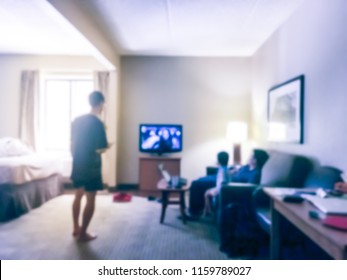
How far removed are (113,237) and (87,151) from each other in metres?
0.84

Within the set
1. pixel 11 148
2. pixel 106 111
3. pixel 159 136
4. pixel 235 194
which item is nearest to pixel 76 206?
pixel 235 194

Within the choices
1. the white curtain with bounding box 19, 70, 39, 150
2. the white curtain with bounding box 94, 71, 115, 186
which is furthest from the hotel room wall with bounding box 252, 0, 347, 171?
the white curtain with bounding box 19, 70, 39, 150

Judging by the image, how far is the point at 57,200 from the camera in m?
4.41

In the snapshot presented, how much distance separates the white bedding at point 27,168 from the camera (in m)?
3.41

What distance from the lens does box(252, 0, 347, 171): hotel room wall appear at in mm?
2291

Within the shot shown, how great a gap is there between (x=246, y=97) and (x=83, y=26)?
9.90ft

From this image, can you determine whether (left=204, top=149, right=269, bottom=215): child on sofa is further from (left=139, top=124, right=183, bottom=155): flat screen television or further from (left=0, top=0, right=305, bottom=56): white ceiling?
(left=139, top=124, right=183, bottom=155): flat screen television

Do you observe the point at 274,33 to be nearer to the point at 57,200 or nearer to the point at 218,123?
the point at 218,123

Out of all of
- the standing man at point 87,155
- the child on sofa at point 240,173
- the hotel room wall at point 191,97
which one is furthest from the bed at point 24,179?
the child on sofa at point 240,173

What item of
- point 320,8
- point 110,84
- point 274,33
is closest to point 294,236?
point 320,8

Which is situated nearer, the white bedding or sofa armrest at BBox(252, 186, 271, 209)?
sofa armrest at BBox(252, 186, 271, 209)

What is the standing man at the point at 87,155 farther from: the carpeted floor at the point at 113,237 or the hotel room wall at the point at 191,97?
the hotel room wall at the point at 191,97

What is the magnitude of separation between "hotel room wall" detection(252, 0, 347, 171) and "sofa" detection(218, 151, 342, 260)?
0.17m

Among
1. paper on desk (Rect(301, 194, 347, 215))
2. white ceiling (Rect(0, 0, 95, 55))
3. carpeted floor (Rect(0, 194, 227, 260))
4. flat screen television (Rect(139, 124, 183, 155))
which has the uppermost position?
white ceiling (Rect(0, 0, 95, 55))
